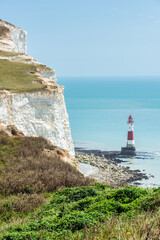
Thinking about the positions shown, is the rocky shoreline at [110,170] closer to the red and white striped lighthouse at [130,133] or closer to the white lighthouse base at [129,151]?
the white lighthouse base at [129,151]

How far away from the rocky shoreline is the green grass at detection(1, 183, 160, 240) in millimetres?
19016

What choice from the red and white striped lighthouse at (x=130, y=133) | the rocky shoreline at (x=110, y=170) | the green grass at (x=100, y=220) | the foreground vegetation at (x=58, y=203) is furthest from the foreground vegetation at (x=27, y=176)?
the red and white striped lighthouse at (x=130, y=133)

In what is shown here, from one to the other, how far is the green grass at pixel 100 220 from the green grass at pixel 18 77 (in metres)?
20.0

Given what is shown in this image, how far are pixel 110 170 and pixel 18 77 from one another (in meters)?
13.2

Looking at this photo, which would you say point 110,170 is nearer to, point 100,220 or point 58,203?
point 58,203

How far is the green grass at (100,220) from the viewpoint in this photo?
5922 mm

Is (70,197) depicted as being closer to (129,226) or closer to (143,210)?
(143,210)

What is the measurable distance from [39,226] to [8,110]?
19.5 metres

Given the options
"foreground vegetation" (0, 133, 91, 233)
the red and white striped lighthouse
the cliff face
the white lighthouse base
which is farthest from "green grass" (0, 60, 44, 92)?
the white lighthouse base

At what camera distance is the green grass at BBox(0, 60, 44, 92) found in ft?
96.0

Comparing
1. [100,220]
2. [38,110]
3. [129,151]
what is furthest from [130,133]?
[100,220]

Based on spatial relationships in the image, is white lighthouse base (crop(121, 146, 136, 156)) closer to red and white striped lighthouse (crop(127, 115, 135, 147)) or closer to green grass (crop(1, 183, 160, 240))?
red and white striped lighthouse (crop(127, 115, 135, 147))

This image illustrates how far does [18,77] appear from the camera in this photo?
3331 centimetres

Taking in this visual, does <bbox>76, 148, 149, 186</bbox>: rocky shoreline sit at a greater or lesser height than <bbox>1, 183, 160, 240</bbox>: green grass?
lesser
